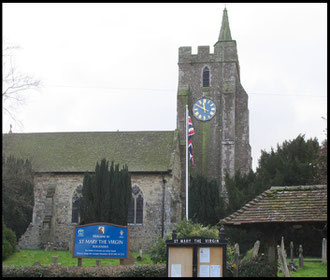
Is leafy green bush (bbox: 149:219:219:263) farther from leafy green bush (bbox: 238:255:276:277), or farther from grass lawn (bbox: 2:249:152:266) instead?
leafy green bush (bbox: 238:255:276:277)

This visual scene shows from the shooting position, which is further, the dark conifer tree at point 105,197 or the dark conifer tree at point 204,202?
the dark conifer tree at point 204,202

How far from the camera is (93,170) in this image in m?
30.4

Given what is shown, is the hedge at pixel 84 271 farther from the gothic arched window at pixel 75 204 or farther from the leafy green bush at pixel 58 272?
the gothic arched window at pixel 75 204

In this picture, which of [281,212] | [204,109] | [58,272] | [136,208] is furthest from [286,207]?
[204,109]

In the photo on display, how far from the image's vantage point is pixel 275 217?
496 inches

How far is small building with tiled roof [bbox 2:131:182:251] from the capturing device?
29422 mm

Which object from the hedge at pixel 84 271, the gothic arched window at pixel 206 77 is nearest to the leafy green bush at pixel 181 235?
the hedge at pixel 84 271

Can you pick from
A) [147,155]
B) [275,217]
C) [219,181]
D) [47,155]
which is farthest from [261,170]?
[275,217]

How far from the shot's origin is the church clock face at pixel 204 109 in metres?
34.4

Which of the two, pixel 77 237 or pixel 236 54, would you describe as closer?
pixel 77 237

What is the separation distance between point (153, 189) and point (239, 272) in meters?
16.4

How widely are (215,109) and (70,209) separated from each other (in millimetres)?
12430

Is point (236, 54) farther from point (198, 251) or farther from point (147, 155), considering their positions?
point (198, 251)

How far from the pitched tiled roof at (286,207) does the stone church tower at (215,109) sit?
18.3m
